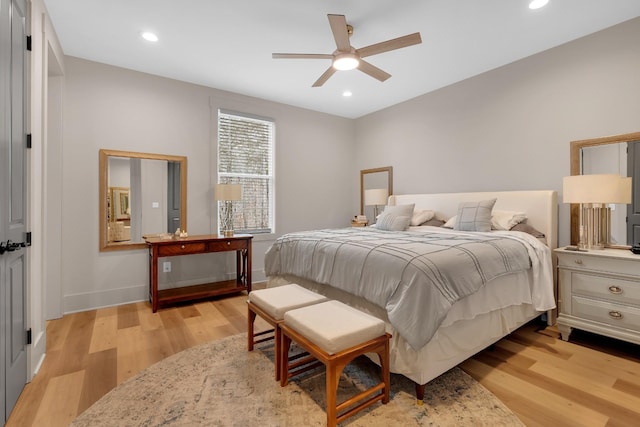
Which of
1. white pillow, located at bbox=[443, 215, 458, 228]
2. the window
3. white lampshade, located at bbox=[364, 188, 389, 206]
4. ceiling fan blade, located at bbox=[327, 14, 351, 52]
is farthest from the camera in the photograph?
white lampshade, located at bbox=[364, 188, 389, 206]

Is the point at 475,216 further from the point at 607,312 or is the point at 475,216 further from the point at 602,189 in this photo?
the point at 607,312

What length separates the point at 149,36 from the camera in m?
2.95

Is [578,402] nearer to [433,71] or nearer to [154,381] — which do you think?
[154,381]

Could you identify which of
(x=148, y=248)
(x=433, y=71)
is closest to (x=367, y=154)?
(x=433, y=71)

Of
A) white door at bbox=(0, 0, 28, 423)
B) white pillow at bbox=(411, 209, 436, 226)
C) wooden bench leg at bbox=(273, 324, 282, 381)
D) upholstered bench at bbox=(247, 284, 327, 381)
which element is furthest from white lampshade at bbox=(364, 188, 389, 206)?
white door at bbox=(0, 0, 28, 423)

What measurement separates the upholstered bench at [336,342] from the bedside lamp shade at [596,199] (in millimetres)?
2207

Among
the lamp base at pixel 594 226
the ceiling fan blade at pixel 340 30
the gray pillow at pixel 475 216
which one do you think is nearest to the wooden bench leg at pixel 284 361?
the ceiling fan blade at pixel 340 30

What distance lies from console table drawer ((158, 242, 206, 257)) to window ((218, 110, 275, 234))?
81 centimetres

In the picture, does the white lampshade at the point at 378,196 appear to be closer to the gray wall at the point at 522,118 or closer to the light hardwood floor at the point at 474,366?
the gray wall at the point at 522,118

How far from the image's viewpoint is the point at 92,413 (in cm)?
171

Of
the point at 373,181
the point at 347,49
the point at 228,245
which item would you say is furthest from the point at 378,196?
the point at 347,49

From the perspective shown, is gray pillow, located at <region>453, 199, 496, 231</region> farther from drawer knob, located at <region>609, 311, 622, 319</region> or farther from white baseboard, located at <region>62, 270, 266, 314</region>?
white baseboard, located at <region>62, 270, 266, 314</region>

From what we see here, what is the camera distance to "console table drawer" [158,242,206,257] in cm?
335

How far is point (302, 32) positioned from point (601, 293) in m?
3.44
